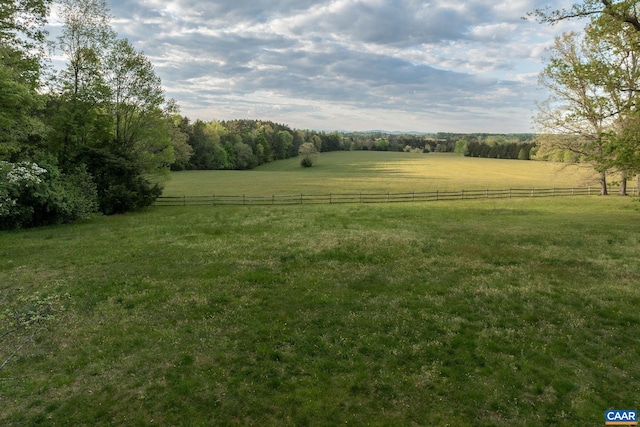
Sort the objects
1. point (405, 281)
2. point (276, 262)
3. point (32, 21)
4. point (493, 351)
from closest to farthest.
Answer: point (493, 351), point (405, 281), point (276, 262), point (32, 21)

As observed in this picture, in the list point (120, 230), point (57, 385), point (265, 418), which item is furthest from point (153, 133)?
point (265, 418)

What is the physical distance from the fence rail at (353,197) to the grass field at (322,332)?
21.6 metres

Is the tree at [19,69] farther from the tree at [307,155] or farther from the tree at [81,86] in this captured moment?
the tree at [307,155]

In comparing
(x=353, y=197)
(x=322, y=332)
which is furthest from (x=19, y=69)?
(x=353, y=197)

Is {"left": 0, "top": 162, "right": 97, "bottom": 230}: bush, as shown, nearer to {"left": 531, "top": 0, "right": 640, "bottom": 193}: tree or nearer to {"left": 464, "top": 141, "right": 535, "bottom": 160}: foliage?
{"left": 531, "top": 0, "right": 640, "bottom": 193}: tree

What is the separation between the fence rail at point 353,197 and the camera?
40.5m

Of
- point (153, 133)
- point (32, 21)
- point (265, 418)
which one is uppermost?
point (32, 21)

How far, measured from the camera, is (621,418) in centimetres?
632

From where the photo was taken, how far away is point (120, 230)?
2316 centimetres

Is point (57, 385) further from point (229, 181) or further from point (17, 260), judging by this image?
point (229, 181)

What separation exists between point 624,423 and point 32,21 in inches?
1305

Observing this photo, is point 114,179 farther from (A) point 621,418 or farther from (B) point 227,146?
(B) point 227,146

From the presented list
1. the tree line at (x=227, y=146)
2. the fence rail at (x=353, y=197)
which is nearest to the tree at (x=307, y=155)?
the tree line at (x=227, y=146)

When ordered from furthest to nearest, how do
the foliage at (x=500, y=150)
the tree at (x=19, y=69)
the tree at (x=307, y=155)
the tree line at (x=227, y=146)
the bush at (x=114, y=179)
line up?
the foliage at (x=500, y=150) → the tree at (x=307, y=155) → the tree line at (x=227, y=146) → the bush at (x=114, y=179) → the tree at (x=19, y=69)
